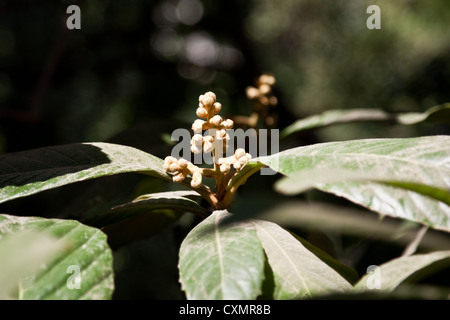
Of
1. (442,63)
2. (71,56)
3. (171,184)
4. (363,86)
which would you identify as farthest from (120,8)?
(363,86)

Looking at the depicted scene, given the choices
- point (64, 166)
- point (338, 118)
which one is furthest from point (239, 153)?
point (338, 118)

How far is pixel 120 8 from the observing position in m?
2.82

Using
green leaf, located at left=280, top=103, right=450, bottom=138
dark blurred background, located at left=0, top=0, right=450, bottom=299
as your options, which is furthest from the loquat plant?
dark blurred background, located at left=0, top=0, right=450, bottom=299

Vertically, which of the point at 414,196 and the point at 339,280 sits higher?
the point at 414,196

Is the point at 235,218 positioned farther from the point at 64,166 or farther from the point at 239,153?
the point at 64,166

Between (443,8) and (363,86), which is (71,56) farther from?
(363,86)

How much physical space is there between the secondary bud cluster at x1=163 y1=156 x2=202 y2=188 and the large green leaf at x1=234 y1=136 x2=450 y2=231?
9 centimetres

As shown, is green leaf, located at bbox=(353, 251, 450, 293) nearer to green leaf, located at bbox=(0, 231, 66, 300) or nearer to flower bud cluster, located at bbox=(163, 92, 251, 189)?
flower bud cluster, located at bbox=(163, 92, 251, 189)

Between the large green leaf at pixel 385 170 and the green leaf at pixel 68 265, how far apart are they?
0.85 feet

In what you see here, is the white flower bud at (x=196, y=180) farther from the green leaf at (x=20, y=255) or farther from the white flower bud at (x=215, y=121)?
the green leaf at (x=20, y=255)

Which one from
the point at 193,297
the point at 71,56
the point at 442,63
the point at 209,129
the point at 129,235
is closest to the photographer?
the point at 193,297

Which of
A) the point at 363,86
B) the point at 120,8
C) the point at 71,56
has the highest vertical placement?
the point at 120,8

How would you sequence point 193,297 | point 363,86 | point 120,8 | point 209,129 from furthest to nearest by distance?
point 363,86
point 120,8
point 209,129
point 193,297
